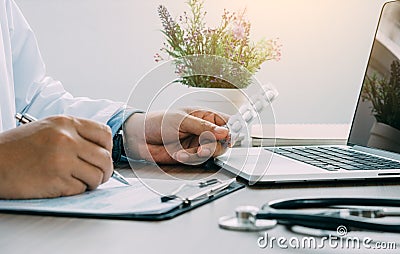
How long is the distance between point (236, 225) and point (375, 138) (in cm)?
58

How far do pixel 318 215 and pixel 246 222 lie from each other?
69mm

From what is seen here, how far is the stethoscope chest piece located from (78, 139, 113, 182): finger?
21 cm

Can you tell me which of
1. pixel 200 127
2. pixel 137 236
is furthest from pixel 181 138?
pixel 137 236

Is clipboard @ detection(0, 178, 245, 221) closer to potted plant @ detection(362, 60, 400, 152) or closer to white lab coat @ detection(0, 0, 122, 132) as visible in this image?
potted plant @ detection(362, 60, 400, 152)

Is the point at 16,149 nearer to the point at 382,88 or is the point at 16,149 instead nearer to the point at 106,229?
the point at 106,229

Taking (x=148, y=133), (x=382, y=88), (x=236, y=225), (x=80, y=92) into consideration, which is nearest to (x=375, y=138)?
(x=382, y=88)

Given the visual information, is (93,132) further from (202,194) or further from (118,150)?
(118,150)

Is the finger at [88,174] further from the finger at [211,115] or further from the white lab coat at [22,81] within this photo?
the white lab coat at [22,81]

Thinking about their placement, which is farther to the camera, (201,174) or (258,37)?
(258,37)

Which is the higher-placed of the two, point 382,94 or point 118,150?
point 382,94

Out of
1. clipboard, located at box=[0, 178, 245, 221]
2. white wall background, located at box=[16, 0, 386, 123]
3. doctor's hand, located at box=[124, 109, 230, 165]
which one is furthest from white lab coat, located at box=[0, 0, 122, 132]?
white wall background, located at box=[16, 0, 386, 123]

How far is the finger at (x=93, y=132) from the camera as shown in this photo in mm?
680

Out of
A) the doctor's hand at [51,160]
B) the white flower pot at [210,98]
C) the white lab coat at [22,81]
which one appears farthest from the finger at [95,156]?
the white lab coat at [22,81]

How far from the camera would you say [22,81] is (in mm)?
1288
